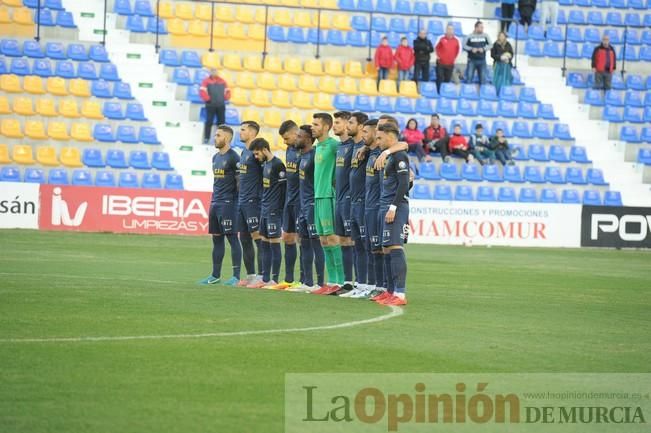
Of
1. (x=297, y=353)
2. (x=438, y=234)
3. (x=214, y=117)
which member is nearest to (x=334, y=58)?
(x=214, y=117)

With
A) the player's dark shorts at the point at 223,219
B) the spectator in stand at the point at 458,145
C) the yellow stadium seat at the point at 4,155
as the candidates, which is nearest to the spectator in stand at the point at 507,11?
the spectator in stand at the point at 458,145

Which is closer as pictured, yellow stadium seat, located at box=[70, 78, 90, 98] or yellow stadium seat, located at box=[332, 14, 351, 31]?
yellow stadium seat, located at box=[70, 78, 90, 98]

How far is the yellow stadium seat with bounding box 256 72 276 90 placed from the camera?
111ft

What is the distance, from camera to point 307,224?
638 inches

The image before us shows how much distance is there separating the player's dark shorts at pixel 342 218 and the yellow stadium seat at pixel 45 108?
1718 cm

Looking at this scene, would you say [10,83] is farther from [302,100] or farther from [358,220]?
[358,220]

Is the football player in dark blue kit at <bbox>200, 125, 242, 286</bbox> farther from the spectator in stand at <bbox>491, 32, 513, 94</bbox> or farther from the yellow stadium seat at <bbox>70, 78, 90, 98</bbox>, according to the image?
the spectator in stand at <bbox>491, 32, 513, 94</bbox>

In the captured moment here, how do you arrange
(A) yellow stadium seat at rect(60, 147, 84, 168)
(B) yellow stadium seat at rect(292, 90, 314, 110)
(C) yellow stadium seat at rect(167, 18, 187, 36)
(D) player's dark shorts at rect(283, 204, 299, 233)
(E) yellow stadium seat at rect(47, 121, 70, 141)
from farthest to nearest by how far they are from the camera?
1. (C) yellow stadium seat at rect(167, 18, 187, 36)
2. (B) yellow stadium seat at rect(292, 90, 314, 110)
3. (E) yellow stadium seat at rect(47, 121, 70, 141)
4. (A) yellow stadium seat at rect(60, 147, 84, 168)
5. (D) player's dark shorts at rect(283, 204, 299, 233)

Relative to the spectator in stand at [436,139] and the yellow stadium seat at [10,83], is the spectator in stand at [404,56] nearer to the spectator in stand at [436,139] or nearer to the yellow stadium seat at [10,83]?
the spectator in stand at [436,139]

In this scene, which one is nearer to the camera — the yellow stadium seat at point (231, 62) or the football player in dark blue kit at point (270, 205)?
the football player in dark blue kit at point (270, 205)

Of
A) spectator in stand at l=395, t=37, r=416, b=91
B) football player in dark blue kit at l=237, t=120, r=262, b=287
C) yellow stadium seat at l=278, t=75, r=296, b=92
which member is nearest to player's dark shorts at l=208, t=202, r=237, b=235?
football player in dark blue kit at l=237, t=120, r=262, b=287

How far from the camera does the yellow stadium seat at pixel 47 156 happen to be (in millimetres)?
29656

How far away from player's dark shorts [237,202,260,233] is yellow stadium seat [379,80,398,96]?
18.4 meters

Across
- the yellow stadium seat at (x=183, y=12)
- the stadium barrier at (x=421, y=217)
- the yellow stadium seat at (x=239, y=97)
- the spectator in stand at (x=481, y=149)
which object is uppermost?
the yellow stadium seat at (x=183, y=12)
